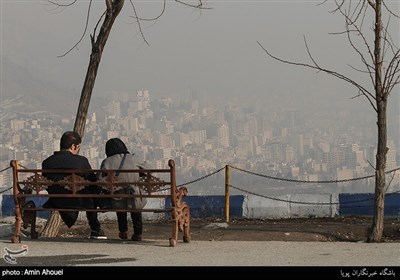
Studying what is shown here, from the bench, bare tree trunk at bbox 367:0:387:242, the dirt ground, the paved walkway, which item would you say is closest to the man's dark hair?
the bench

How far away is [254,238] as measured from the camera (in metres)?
17.0

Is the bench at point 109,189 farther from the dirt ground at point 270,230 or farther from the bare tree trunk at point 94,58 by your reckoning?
the bare tree trunk at point 94,58

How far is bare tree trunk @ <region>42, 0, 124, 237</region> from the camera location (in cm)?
1764

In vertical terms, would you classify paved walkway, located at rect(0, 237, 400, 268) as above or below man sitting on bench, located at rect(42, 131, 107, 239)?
below

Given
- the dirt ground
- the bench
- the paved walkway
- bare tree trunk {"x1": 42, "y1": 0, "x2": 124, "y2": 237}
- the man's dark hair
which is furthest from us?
bare tree trunk {"x1": 42, "y1": 0, "x2": 124, "y2": 237}

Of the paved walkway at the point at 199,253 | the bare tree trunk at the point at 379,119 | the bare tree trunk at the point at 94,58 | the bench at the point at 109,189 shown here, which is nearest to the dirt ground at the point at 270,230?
the bare tree trunk at the point at 379,119

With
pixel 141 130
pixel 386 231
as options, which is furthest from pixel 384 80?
pixel 141 130

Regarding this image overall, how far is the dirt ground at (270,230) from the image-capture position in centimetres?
1706

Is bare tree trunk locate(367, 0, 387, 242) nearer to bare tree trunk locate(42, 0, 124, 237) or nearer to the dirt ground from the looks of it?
the dirt ground

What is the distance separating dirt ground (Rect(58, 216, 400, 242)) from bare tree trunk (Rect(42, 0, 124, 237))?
2.38ft

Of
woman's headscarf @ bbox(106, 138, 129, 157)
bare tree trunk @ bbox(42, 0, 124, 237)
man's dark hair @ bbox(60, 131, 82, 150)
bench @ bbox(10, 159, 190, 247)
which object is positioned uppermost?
bare tree trunk @ bbox(42, 0, 124, 237)

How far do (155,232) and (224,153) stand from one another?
2879 inches

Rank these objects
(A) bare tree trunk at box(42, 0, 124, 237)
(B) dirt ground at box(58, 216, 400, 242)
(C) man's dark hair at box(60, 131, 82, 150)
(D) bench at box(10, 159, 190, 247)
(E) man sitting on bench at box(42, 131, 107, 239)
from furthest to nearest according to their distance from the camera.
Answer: (A) bare tree trunk at box(42, 0, 124, 237) → (B) dirt ground at box(58, 216, 400, 242) → (C) man's dark hair at box(60, 131, 82, 150) → (E) man sitting on bench at box(42, 131, 107, 239) → (D) bench at box(10, 159, 190, 247)

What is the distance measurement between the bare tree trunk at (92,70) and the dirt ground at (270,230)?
0.72 meters
